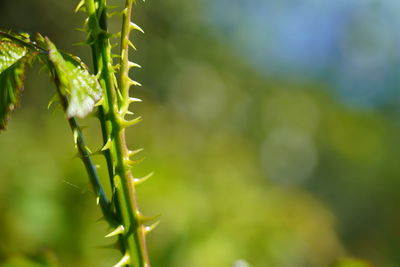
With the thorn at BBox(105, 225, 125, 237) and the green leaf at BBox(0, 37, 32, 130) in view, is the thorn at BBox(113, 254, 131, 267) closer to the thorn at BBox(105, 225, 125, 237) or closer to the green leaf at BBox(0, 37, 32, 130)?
the thorn at BBox(105, 225, 125, 237)

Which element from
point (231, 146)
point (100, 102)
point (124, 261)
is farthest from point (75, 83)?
point (231, 146)

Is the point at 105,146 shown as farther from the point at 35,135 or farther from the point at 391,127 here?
the point at 391,127

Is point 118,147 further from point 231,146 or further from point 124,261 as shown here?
point 231,146

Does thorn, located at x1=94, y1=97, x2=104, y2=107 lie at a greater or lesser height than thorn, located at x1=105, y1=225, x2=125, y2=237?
greater

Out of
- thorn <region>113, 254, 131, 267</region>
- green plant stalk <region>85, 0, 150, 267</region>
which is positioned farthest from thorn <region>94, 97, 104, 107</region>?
thorn <region>113, 254, 131, 267</region>

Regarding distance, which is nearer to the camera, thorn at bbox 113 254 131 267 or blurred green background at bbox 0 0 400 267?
thorn at bbox 113 254 131 267

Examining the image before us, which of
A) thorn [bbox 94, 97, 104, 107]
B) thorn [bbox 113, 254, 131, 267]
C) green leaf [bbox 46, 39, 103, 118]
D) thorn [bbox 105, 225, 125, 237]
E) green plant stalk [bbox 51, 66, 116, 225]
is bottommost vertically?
thorn [bbox 113, 254, 131, 267]
